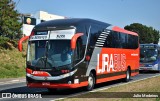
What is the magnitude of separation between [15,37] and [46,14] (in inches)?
855

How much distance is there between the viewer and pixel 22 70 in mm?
34875

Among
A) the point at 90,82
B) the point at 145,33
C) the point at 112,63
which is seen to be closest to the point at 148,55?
the point at 112,63

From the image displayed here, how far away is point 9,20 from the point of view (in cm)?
3741

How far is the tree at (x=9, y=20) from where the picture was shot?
37031 mm

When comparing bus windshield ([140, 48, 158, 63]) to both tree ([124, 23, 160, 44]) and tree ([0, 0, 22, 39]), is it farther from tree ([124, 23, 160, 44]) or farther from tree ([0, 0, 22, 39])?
tree ([124, 23, 160, 44])

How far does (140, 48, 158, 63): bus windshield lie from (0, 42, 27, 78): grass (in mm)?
11403

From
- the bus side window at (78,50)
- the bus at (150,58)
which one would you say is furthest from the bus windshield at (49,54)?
the bus at (150,58)

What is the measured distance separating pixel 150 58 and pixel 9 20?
47.8 feet

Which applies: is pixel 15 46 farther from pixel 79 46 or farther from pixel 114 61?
pixel 79 46

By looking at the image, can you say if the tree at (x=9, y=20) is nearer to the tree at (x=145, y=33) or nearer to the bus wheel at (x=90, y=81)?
the bus wheel at (x=90, y=81)

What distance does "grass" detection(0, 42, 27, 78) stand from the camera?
32100 millimetres

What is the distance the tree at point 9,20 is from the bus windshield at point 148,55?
13.2 m

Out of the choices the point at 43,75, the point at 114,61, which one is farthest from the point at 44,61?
the point at 114,61

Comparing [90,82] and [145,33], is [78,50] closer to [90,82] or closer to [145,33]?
[90,82]
